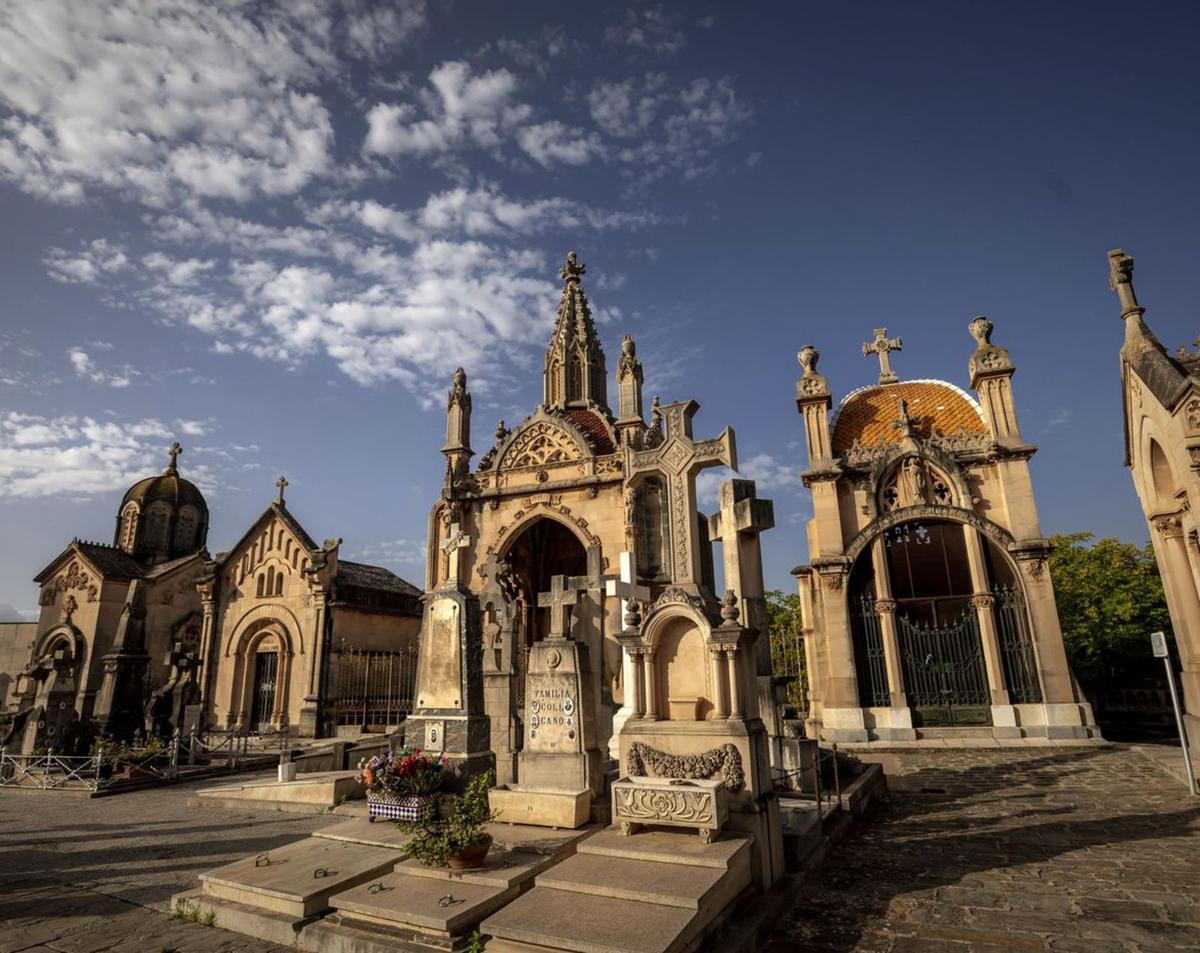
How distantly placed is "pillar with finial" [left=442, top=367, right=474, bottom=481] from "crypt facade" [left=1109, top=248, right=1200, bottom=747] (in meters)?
20.0

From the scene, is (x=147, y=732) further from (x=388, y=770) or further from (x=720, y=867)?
(x=720, y=867)

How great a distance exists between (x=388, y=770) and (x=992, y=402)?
19.1 m

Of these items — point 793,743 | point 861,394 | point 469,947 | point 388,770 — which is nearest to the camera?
point 469,947

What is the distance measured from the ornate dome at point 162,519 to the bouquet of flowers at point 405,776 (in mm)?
33179

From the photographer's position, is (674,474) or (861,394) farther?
(861,394)

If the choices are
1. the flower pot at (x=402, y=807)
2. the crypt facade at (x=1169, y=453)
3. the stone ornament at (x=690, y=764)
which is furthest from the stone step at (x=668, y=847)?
the crypt facade at (x=1169, y=453)

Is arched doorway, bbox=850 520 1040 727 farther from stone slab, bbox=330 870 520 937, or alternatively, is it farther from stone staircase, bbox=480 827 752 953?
stone slab, bbox=330 870 520 937

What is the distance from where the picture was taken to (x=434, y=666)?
10.6 m

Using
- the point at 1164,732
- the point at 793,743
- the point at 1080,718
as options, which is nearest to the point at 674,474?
the point at 793,743

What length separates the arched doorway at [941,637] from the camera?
698 inches

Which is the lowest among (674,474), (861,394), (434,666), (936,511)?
(434,666)

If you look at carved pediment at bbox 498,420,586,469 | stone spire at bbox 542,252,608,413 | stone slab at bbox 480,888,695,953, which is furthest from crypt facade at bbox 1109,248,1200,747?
stone spire at bbox 542,252,608,413

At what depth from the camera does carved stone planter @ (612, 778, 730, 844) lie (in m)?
6.07

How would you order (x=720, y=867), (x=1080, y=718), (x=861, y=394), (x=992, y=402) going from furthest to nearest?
(x=861, y=394), (x=992, y=402), (x=1080, y=718), (x=720, y=867)
